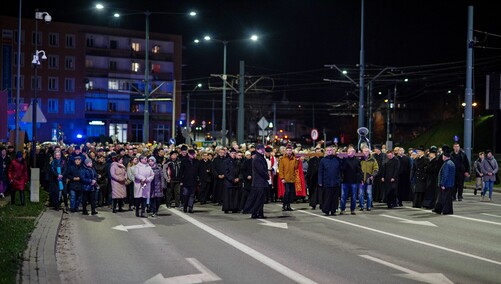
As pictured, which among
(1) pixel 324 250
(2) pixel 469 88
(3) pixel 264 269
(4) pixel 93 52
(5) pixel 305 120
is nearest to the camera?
(3) pixel 264 269

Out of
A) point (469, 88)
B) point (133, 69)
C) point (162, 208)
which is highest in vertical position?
point (133, 69)

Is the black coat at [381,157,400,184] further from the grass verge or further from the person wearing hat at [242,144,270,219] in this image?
the grass verge

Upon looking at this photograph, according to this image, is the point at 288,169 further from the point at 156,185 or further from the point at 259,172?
the point at 156,185

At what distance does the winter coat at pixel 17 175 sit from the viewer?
21.4 meters

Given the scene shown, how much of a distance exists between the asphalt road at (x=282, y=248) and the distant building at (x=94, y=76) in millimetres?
67503

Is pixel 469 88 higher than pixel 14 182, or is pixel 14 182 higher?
pixel 469 88

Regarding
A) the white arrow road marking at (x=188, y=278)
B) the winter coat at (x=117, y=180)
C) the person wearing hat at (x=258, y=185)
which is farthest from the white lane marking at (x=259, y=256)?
the winter coat at (x=117, y=180)

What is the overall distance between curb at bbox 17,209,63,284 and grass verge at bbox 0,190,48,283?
11 centimetres

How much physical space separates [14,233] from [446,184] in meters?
12.0

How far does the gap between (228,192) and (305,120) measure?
123m

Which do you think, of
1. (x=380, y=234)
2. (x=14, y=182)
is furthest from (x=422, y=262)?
(x=14, y=182)

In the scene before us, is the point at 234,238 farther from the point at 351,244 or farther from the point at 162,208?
the point at 162,208

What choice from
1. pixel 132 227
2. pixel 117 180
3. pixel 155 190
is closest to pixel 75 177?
pixel 117 180

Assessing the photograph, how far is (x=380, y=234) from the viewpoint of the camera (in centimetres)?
1566
